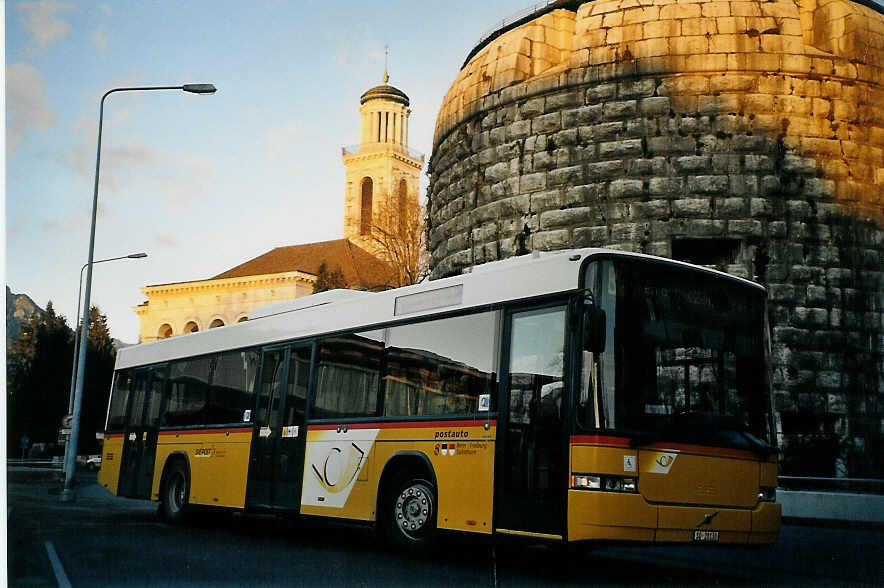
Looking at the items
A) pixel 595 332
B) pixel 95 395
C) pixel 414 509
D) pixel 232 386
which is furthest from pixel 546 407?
pixel 95 395

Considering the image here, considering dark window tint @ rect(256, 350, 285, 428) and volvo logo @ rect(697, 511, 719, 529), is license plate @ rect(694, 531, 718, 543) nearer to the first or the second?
volvo logo @ rect(697, 511, 719, 529)

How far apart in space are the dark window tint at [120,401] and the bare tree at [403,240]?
20.6 metres

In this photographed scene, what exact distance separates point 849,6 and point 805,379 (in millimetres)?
6820

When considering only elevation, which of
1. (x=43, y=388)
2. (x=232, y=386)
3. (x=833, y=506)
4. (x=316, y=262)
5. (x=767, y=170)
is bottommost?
(x=833, y=506)

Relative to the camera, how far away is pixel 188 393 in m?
14.5

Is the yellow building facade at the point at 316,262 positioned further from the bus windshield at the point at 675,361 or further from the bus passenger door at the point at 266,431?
the bus windshield at the point at 675,361

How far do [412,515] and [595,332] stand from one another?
297 centimetres

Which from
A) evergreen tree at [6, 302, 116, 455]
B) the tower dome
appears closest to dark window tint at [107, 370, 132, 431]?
evergreen tree at [6, 302, 116, 455]

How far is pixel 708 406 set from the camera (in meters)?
8.42

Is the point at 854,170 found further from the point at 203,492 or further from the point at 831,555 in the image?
the point at 203,492

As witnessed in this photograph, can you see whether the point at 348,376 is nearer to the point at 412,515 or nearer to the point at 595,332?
the point at 412,515

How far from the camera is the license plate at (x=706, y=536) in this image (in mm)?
8205

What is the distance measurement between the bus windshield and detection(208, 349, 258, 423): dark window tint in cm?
601

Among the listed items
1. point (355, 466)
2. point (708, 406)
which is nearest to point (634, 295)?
point (708, 406)
